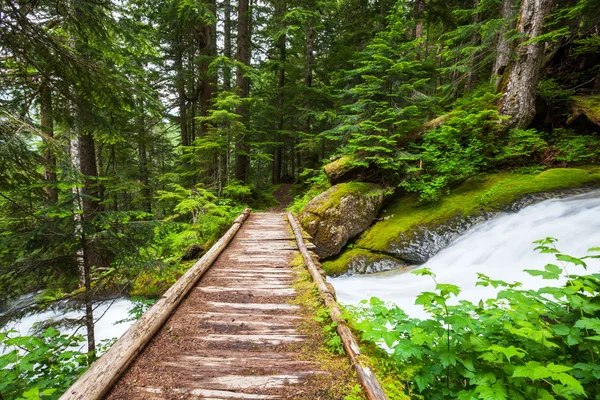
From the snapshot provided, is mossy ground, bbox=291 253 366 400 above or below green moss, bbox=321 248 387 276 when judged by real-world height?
above

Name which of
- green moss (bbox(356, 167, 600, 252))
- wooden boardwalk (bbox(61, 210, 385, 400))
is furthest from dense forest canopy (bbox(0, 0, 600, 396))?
wooden boardwalk (bbox(61, 210, 385, 400))

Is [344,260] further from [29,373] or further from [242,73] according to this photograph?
[242,73]

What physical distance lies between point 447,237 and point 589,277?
527cm

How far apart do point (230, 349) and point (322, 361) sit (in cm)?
96

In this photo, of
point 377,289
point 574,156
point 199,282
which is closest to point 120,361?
point 199,282

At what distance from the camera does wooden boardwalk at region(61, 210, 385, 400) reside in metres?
2.13

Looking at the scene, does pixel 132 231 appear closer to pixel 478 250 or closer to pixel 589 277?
pixel 589 277

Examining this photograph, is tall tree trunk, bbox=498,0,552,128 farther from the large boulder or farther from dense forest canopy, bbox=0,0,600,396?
the large boulder

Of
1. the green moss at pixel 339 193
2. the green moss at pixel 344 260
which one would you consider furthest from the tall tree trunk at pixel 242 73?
the green moss at pixel 344 260

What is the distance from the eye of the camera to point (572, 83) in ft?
30.4

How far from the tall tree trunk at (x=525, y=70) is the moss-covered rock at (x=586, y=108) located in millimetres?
1129

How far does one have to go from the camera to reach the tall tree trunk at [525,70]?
24.6 ft

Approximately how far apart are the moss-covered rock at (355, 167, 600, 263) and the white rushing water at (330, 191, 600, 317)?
0.92 ft

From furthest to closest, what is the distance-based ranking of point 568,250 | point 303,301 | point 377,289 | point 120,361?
point 377,289 → point 568,250 → point 303,301 → point 120,361
